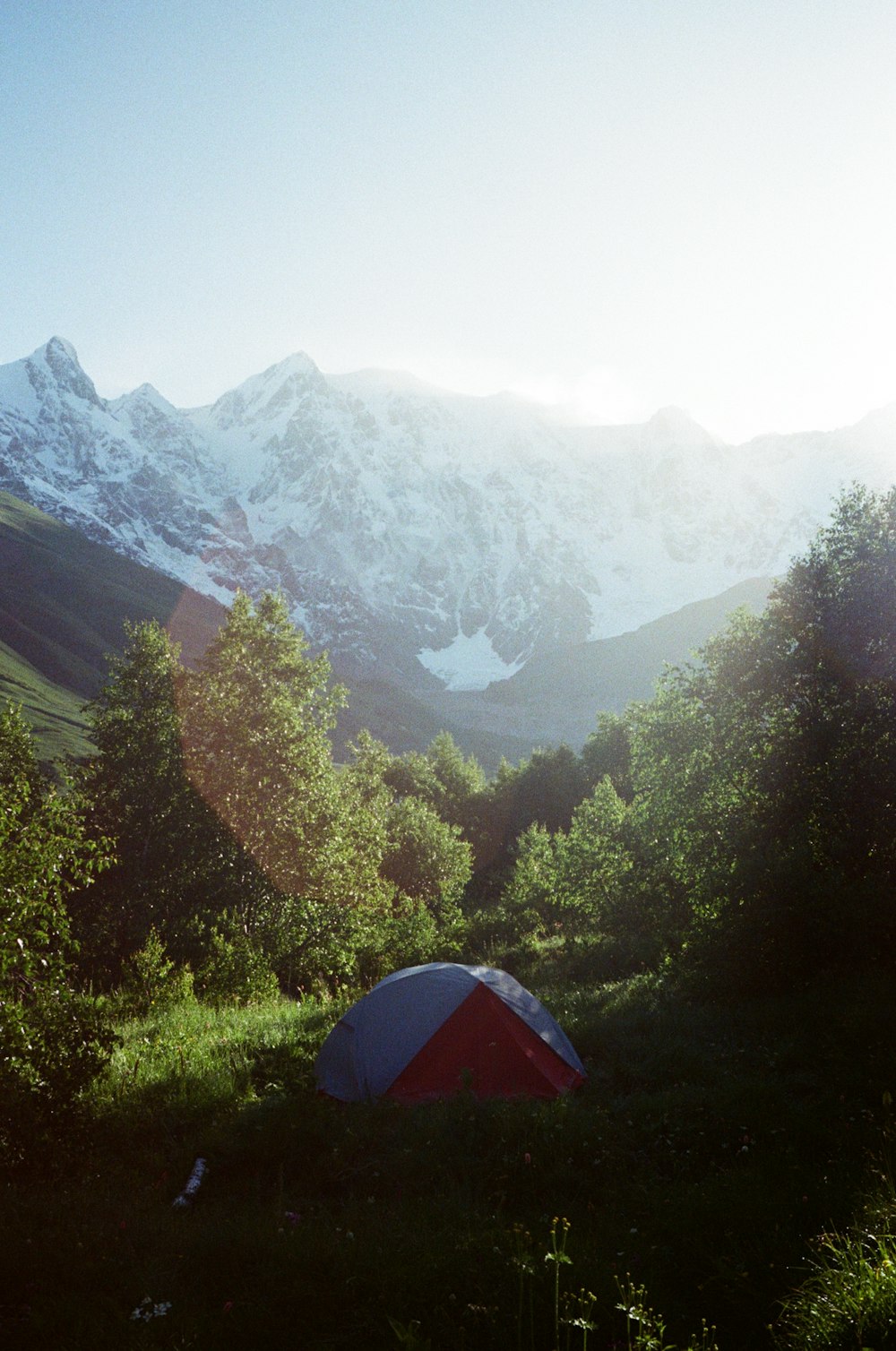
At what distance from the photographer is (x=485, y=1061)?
11.8 meters

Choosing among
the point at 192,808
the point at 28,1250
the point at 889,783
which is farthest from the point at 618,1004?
the point at 192,808

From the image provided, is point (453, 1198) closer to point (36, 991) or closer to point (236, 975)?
point (36, 991)

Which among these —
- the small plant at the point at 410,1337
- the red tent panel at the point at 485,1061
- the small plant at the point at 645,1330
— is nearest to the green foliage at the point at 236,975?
the red tent panel at the point at 485,1061

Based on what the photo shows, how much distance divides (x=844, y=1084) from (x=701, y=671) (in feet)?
42.8

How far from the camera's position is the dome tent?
11.5 metres

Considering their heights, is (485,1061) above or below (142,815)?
above

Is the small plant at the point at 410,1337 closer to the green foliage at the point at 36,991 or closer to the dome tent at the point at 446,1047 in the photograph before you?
the green foliage at the point at 36,991

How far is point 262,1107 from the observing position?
402 inches

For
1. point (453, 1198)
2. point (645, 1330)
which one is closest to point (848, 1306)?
point (645, 1330)

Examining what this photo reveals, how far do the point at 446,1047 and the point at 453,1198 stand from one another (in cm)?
449

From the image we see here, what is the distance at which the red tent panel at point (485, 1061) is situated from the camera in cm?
1148

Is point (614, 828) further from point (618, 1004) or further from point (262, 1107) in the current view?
point (262, 1107)

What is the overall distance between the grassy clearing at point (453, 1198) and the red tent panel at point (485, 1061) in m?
0.76

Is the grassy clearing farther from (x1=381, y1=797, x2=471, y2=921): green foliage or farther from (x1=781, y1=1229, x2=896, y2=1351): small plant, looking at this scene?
(x1=381, y1=797, x2=471, y2=921): green foliage
